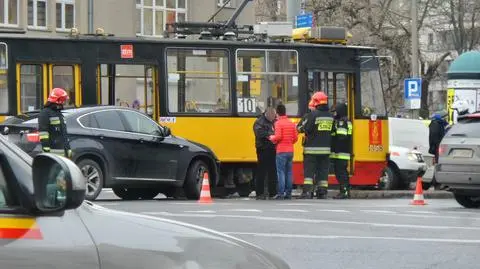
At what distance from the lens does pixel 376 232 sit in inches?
458

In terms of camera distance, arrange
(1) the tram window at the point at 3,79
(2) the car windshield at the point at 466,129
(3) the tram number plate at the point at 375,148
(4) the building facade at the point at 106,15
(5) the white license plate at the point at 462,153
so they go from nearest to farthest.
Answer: (5) the white license plate at the point at 462,153 → (2) the car windshield at the point at 466,129 → (1) the tram window at the point at 3,79 → (3) the tram number plate at the point at 375,148 → (4) the building facade at the point at 106,15

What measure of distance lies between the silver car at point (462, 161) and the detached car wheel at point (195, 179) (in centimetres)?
412

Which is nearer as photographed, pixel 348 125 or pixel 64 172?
pixel 64 172

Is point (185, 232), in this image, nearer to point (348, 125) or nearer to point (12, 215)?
point (12, 215)

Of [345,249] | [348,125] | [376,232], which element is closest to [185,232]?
[345,249]

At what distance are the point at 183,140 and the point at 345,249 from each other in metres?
7.42

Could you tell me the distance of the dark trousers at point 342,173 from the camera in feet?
60.1

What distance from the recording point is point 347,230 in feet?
38.5

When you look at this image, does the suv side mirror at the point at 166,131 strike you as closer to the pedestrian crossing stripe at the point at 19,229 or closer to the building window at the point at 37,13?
the pedestrian crossing stripe at the point at 19,229

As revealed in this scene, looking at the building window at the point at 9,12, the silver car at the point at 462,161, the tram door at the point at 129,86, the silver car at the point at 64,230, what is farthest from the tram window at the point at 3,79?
the building window at the point at 9,12

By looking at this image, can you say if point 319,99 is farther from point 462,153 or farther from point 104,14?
point 104,14

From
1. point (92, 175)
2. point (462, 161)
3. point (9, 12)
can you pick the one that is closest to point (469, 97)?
point (462, 161)

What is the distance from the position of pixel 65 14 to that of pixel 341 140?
23.1 meters

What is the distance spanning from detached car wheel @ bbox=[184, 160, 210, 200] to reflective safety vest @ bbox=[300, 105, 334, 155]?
199 centimetres
